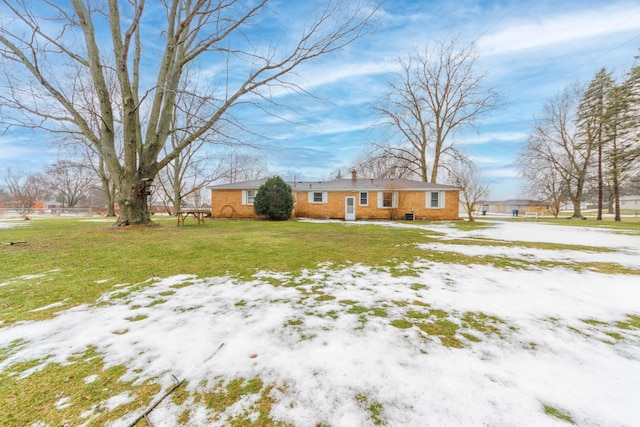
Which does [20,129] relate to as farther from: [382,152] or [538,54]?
[382,152]

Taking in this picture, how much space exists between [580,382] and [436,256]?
13.7 ft

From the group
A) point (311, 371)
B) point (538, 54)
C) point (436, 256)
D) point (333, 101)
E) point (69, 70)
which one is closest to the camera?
point (311, 371)

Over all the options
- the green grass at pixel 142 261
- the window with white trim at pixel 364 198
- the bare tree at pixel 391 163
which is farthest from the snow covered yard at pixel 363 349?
the bare tree at pixel 391 163

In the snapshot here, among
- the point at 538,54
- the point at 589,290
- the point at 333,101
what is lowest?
the point at 589,290

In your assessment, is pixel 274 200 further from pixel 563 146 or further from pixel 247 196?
pixel 563 146

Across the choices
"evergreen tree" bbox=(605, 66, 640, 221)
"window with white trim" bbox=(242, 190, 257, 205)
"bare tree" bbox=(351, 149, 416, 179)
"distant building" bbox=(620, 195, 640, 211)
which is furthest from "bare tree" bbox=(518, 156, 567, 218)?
"distant building" bbox=(620, 195, 640, 211)

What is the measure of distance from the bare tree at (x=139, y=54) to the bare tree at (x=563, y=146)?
25.6 metres

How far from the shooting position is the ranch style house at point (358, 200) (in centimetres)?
1805

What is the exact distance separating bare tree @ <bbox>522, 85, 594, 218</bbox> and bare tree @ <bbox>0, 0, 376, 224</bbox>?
2559 centimetres

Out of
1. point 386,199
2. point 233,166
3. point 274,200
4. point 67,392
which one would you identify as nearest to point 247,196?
point 274,200

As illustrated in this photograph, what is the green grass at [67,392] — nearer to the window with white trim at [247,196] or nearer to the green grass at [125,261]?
the green grass at [125,261]

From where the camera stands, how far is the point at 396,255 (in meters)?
5.73

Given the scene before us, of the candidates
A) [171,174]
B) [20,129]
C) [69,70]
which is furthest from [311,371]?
[171,174]

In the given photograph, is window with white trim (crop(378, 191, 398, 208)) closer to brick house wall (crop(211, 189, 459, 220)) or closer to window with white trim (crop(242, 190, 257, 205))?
brick house wall (crop(211, 189, 459, 220))
